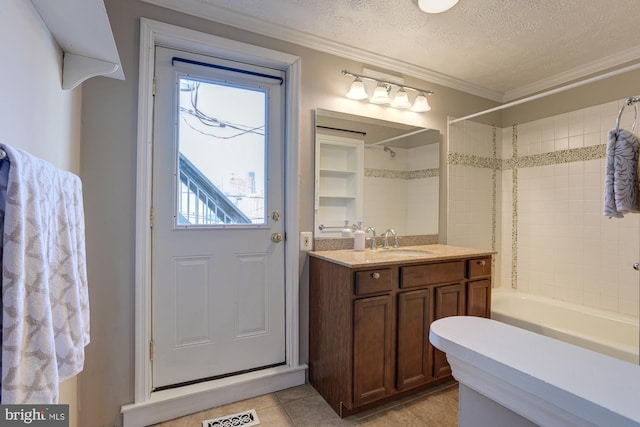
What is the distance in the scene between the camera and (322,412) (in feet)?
5.72

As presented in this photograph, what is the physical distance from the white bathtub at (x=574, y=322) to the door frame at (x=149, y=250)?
1.65m

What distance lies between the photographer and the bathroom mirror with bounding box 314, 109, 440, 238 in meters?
2.14

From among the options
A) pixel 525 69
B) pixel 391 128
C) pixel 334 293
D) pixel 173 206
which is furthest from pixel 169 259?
pixel 525 69

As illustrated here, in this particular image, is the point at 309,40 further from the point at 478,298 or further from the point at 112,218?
the point at 478,298

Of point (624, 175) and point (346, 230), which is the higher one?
point (624, 175)

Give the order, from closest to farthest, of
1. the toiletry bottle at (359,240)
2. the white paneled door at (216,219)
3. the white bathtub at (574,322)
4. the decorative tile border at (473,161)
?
the white paneled door at (216,219) < the white bathtub at (574,322) < the toiletry bottle at (359,240) < the decorative tile border at (473,161)

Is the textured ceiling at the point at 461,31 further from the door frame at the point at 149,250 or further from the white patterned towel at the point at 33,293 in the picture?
the white patterned towel at the point at 33,293

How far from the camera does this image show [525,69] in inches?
98.3

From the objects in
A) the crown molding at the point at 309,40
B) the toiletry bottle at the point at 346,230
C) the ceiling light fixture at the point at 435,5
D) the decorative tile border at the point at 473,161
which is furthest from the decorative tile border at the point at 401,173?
the ceiling light fixture at the point at 435,5

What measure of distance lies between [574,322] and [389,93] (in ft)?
7.64

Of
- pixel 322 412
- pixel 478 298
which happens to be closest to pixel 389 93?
pixel 478 298

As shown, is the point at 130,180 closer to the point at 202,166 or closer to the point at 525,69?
the point at 202,166

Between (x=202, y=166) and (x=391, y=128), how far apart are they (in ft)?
4.78

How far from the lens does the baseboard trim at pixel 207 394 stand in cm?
161
